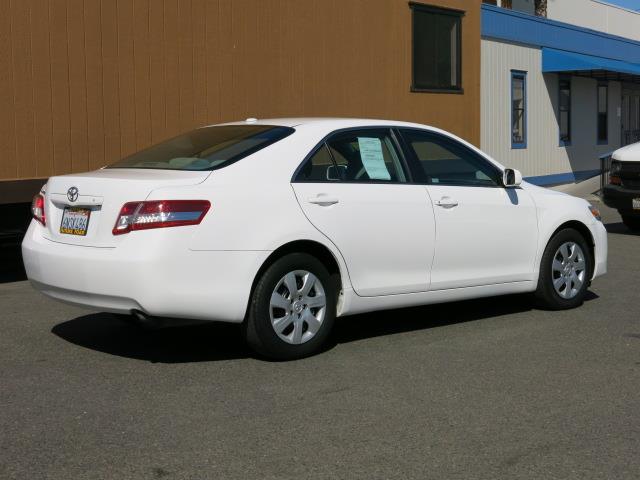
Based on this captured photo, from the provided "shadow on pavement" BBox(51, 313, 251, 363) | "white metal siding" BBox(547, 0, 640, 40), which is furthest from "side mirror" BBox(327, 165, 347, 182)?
"white metal siding" BBox(547, 0, 640, 40)

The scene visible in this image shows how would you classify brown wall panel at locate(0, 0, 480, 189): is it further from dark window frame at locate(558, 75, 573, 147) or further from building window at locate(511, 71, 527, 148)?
dark window frame at locate(558, 75, 573, 147)

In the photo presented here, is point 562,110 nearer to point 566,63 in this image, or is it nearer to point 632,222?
point 566,63

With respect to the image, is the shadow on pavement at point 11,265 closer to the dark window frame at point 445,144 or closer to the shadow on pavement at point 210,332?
the shadow on pavement at point 210,332

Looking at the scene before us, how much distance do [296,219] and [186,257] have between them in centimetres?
80

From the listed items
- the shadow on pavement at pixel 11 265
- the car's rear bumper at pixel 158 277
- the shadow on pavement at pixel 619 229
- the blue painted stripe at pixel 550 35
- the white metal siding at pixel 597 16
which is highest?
the white metal siding at pixel 597 16

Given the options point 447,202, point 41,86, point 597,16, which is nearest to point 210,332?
point 447,202

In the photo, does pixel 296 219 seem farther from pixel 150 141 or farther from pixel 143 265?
pixel 150 141

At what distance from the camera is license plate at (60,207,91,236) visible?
591cm

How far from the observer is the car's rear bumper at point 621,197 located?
1314 centimetres

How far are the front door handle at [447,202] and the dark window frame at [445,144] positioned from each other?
0.39 ft

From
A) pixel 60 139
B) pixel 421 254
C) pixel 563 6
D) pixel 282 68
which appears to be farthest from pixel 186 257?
pixel 563 6

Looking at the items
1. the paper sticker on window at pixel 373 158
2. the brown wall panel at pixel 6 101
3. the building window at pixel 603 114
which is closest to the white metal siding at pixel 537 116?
the building window at pixel 603 114

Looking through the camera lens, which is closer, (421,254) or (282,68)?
(421,254)

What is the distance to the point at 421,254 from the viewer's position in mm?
6805
